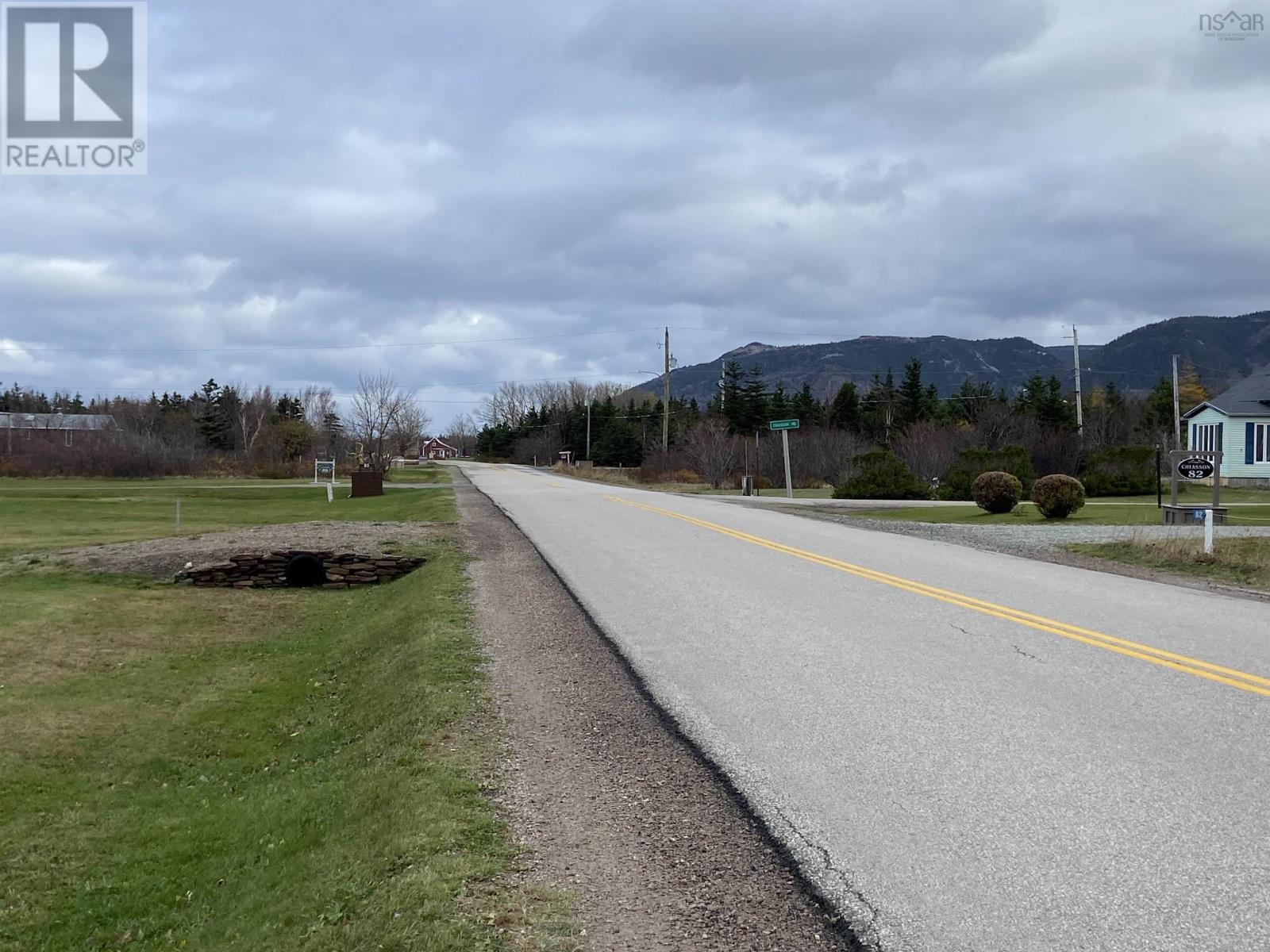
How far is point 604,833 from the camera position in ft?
15.4

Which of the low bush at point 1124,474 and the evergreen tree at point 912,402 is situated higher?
the evergreen tree at point 912,402

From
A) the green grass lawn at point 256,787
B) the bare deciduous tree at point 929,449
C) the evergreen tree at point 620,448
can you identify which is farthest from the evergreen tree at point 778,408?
the green grass lawn at point 256,787

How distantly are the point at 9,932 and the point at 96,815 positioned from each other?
2068 millimetres

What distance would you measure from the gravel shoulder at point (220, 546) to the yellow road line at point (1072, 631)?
9984mm

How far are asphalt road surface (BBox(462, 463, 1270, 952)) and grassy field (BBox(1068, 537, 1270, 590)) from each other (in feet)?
5.66

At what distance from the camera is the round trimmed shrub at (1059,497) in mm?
23406

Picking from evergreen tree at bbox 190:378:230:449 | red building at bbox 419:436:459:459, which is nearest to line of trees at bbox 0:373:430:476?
evergreen tree at bbox 190:378:230:449

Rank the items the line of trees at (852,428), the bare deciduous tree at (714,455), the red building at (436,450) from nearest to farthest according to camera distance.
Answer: the line of trees at (852,428), the bare deciduous tree at (714,455), the red building at (436,450)

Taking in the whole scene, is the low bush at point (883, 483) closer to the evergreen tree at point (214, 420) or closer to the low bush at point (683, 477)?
the low bush at point (683, 477)

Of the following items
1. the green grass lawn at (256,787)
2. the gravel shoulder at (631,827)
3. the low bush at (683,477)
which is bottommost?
the green grass lawn at (256,787)

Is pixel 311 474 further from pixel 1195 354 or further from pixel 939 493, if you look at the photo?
pixel 1195 354

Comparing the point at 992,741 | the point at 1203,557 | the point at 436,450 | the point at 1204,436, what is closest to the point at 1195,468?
the point at 1203,557

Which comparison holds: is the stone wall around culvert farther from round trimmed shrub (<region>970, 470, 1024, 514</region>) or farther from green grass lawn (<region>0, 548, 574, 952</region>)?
round trimmed shrub (<region>970, 470, 1024, 514</region>)

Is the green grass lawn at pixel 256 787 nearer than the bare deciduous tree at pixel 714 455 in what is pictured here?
Yes
